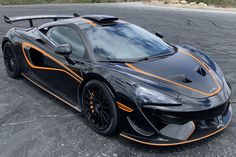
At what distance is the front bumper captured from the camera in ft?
9.15

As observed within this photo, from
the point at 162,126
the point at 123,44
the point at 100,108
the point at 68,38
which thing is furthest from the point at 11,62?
the point at 162,126

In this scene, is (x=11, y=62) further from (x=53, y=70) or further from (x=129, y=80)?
(x=129, y=80)

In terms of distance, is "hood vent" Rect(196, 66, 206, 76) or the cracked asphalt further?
"hood vent" Rect(196, 66, 206, 76)

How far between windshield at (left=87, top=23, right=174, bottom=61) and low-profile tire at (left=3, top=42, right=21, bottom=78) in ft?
6.66

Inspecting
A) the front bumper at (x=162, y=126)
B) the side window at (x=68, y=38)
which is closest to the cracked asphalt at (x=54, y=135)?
the front bumper at (x=162, y=126)

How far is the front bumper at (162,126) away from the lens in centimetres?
279

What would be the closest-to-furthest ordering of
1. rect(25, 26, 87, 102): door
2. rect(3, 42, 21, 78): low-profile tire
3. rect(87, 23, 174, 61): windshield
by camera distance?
rect(87, 23, 174, 61): windshield
rect(25, 26, 87, 102): door
rect(3, 42, 21, 78): low-profile tire

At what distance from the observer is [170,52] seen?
3.94 metres

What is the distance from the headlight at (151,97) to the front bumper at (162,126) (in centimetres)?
11

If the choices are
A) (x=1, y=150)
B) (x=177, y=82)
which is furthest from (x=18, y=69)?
(x=177, y=82)

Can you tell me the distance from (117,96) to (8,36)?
11.0 ft

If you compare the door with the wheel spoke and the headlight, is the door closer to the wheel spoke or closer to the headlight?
the wheel spoke

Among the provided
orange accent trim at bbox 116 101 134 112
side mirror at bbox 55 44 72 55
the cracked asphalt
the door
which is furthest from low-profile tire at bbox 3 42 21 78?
orange accent trim at bbox 116 101 134 112

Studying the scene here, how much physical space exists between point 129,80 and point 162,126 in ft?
2.07
